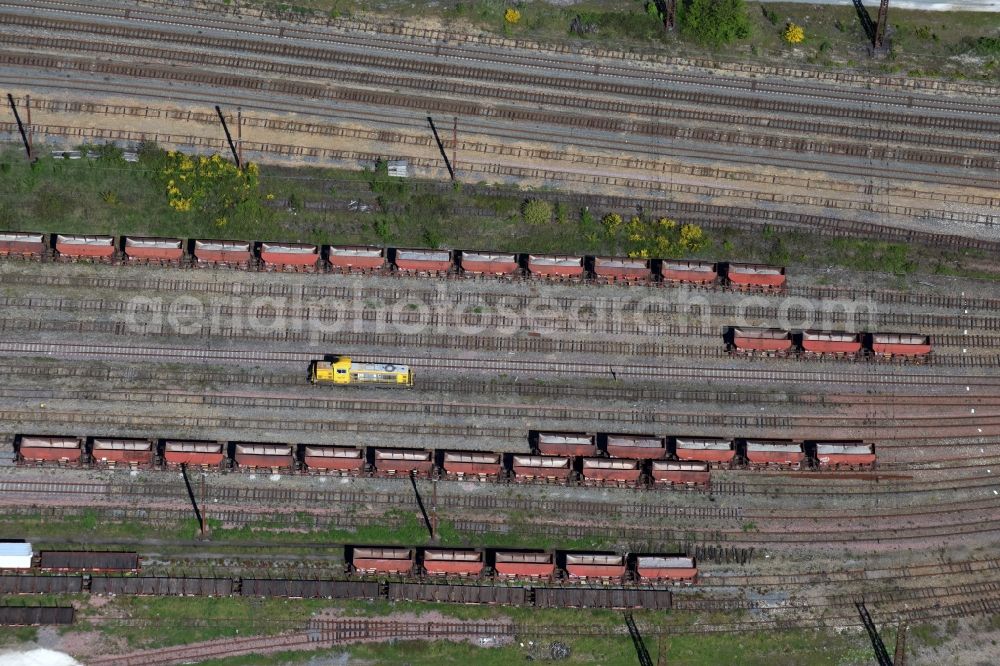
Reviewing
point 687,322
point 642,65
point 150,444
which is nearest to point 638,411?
point 687,322

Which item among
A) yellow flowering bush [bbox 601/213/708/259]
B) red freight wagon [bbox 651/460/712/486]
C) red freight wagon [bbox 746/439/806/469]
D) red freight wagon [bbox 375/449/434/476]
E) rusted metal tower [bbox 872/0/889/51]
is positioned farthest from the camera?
rusted metal tower [bbox 872/0/889/51]

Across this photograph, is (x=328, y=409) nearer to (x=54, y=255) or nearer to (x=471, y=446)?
(x=471, y=446)

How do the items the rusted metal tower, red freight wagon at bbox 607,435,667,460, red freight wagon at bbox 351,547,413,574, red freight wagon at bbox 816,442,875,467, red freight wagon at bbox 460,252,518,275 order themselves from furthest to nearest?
the rusted metal tower, red freight wagon at bbox 460,252,518,275, red freight wagon at bbox 816,442,875,467, red freight wagon at bbox 607,435,667,460, red freight wagon at bbox 351,547,413,574

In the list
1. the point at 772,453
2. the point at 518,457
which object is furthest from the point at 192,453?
the point at 772,453

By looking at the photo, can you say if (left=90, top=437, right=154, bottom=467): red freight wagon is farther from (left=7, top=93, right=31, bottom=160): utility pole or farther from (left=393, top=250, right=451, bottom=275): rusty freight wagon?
(left=7, top=93, right=31, bottom=160): utility pole

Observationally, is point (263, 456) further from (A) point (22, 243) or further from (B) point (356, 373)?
(A) point (22, 243)

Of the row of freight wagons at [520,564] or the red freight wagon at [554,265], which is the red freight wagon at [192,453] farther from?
the red freight wagon at [554,265]

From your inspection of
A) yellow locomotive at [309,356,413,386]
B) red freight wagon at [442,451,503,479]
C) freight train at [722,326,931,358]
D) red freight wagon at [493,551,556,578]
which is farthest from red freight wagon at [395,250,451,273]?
freight train at [722,326,931,358]
